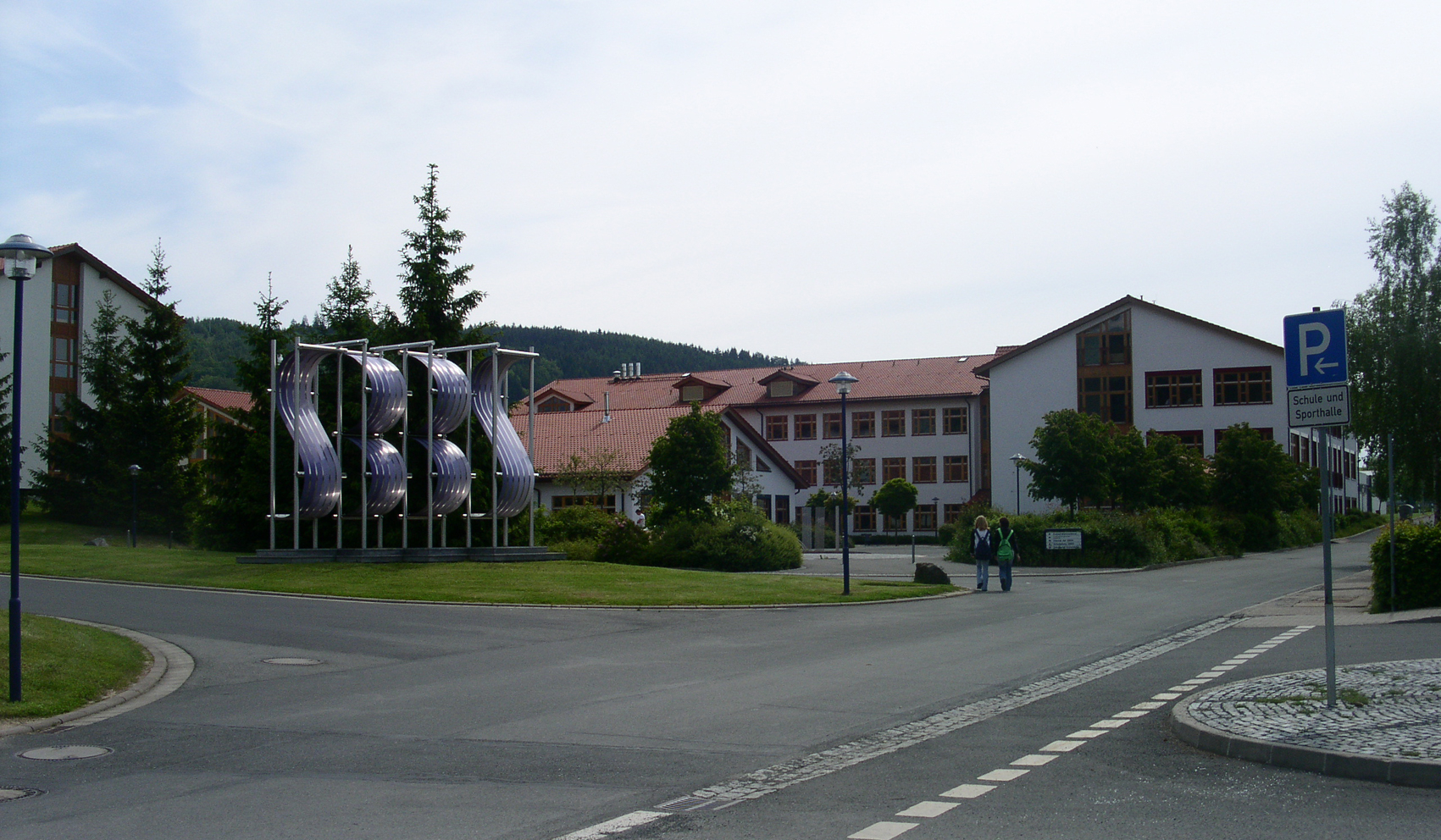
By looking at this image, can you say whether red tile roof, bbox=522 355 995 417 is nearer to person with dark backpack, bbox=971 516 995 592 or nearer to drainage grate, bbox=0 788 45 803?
person with dark backpack, bbox=971 516 995 592

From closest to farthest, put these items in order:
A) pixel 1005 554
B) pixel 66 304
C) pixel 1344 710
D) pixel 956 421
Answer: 1. pixel 1344 710
2. pixel 1005 554
3. pixel 66 304
4. pixel 956 421

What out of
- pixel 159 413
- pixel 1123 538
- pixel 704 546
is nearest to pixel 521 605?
pixel 704 546

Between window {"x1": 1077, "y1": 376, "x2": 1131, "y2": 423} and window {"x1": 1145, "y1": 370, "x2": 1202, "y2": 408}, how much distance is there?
114 centimetres

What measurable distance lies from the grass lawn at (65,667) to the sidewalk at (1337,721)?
9.40m

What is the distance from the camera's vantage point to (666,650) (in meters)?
15.3

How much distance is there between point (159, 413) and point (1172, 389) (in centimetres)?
5172

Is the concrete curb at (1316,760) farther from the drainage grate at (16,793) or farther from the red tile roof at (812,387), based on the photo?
the red tile roof at (812,387)

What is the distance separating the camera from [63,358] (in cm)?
6944

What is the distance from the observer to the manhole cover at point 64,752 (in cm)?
863

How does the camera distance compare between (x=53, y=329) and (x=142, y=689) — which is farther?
(x=53, y=329)

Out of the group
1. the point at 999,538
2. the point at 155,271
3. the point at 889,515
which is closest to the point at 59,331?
the point at 155,271

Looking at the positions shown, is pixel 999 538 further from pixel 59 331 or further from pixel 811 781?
pixel 59 331

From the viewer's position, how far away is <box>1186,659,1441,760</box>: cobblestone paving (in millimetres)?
7832

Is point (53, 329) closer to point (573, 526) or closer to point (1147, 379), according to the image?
point (573, 526)
